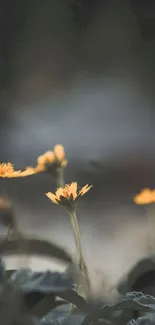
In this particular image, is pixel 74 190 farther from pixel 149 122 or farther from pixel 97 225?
pixel 149 122

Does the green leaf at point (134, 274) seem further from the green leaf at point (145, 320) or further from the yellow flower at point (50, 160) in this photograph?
the yellow flower at point (50, 160)

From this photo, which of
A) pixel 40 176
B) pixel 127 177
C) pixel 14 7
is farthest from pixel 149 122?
pixel 14 7

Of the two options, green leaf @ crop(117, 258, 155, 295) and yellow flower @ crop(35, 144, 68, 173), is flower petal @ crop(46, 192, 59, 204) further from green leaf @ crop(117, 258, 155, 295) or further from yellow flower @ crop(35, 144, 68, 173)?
green leaf @ crop(117, 258, 155, 295)

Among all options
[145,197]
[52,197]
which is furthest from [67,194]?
[145,197]

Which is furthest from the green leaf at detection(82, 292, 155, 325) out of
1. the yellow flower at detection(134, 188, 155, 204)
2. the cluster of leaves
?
the yellow flower at detection(134, 188, 155, 204)

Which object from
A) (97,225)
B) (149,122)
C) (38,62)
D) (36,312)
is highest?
(38,62)

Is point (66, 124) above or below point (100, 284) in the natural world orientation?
above

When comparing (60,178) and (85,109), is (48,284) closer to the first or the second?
(60,178)
